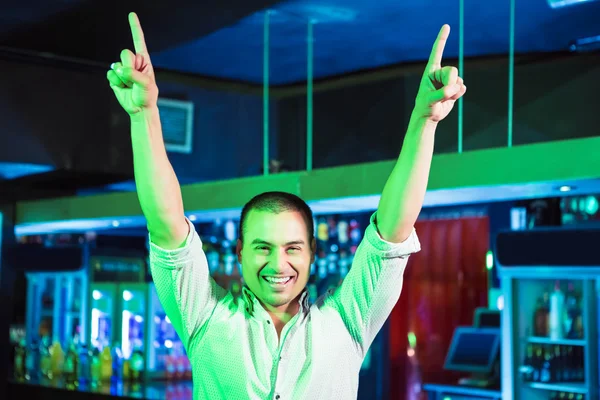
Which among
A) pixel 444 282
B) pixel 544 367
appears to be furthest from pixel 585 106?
pixel 444 282

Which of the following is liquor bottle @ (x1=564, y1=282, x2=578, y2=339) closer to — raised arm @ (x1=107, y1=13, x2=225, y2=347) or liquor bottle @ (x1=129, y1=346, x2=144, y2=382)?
liquor bottle @ (x1=129, y1=346, x2=144, y2=382)

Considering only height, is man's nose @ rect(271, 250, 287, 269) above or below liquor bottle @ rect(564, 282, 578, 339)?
above

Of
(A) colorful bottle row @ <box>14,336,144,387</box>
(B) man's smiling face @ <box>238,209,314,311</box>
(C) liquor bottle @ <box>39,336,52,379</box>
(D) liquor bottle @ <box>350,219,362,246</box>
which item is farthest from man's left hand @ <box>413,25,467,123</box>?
(D) liquor bottle @ <box>350,219,362,246</box>

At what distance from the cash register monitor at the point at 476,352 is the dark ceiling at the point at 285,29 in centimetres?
218

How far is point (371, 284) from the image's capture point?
1.64 metres

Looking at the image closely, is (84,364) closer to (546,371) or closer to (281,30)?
(281,30)

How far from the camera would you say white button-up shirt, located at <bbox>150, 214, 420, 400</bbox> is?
163cm

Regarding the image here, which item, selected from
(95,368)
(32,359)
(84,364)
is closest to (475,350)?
(95,368)

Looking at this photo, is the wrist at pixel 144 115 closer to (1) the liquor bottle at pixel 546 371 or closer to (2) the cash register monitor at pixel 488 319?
(1) the liquor bottle at pixel 546 371

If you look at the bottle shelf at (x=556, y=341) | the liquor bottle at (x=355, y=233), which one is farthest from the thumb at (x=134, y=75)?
the liquor bottle at (x=355, y=233)

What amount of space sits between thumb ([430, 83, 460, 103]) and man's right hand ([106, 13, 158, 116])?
0.48 m

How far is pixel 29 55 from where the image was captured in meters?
6.43

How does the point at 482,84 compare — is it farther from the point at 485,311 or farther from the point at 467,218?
the point at 467,218

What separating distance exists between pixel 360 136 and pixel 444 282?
2679mm
